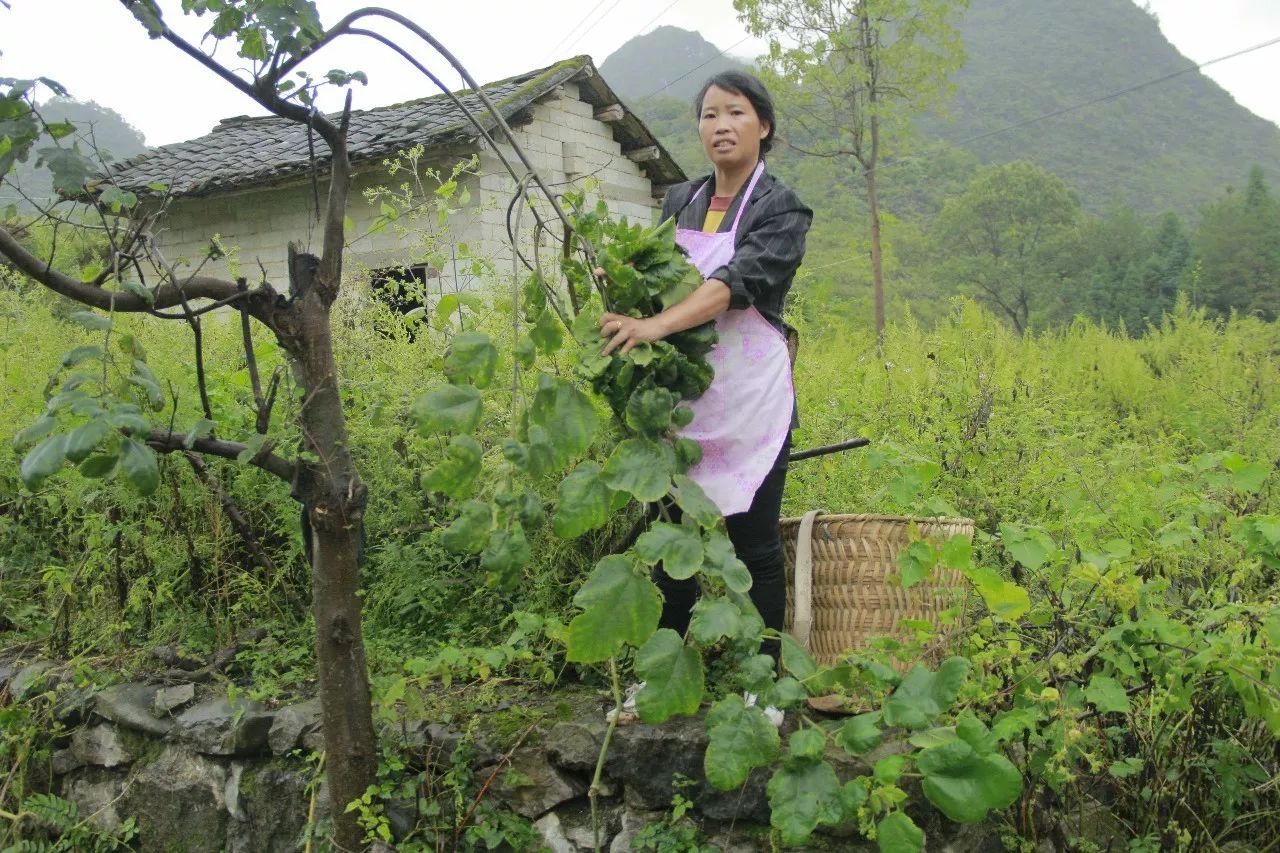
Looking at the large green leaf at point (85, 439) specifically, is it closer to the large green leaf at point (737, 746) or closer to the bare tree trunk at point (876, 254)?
the large green leaf at point (737, 746)

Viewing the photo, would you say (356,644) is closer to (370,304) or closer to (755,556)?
(755,556)

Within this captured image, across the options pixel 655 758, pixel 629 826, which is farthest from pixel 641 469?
pixel 629 826

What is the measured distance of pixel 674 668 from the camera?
5.36ft

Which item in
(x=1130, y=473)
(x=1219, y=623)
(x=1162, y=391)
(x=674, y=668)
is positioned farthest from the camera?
(x=1162, y=391)

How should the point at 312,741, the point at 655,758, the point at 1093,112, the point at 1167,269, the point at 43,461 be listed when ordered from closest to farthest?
the point at 43,461 < the point at 655,758 < the point at 312,741 < the point at 1167,269 < the point at 1093,112

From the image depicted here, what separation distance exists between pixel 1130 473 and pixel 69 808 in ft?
12.9

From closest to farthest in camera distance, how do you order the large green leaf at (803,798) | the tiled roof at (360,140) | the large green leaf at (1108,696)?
the large green leaf at (803,798) → the large green leaf at (1108,696) → the tiled roof at (360,140)

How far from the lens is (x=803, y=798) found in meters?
1.68

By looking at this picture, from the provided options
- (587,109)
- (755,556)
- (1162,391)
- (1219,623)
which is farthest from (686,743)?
(587,109)

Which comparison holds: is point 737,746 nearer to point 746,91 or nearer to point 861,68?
point 746,91

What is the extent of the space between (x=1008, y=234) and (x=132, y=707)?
112 feet

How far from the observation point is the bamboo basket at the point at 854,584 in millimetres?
2512

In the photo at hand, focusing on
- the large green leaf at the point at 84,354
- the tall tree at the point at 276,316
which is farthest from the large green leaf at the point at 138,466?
the large green leaf at the point at 84,354

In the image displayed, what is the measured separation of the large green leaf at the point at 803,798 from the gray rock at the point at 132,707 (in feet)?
7.01
